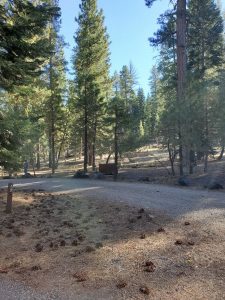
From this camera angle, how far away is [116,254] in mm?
7160

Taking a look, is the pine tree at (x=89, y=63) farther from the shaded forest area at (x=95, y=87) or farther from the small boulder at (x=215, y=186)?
the small boulder at (x=215, y=186)

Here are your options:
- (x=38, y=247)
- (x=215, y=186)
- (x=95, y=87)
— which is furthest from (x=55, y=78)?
(x=38, y=247)

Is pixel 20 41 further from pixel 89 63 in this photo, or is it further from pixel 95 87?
pixel 89 63

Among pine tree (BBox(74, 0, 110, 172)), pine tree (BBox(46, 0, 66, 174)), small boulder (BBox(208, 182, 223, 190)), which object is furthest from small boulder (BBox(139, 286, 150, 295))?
pine tree (BBox(46, 0, 66, 174))

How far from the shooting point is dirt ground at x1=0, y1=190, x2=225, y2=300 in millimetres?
5719

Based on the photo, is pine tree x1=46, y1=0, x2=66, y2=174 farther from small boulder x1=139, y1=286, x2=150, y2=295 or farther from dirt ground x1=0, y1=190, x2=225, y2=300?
small boulder x1=139, y1=286, x2=150, y2=295

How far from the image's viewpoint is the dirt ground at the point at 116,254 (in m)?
5.72

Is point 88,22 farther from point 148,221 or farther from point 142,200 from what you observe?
point 148,221

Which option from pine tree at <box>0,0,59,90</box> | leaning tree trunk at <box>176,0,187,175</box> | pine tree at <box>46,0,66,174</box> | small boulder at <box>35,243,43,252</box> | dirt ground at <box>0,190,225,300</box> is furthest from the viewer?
pine tree at <box>46,0,66,174</box>

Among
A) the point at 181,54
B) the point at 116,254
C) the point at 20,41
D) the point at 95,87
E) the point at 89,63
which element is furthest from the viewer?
the point at 89,63

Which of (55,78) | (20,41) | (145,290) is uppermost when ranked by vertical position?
(55,78)

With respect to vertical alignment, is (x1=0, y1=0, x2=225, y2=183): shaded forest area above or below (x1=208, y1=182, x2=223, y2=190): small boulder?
above

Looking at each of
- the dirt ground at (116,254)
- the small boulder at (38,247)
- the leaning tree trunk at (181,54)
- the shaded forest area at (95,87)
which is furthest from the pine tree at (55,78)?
the small boulder at (38,247)

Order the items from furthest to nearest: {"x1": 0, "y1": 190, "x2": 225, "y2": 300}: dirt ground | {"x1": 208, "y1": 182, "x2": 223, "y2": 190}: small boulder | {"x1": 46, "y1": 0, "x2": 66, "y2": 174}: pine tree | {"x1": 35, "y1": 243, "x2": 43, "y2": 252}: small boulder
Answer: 1. {"x1": 46, "y1": 0, "x2": 66, "y2": 174}: pine tree
2. {"x1": 208, "y1": 182, "x2": 223, "y2": 190}: small boulder
3. {"x1": 35, "y1": 243, "x2": 43, "y2": 252}: small boulder
4. {"x1": 0, "y1": 190, "x2": 225, "y2": 300}: dirt ground
